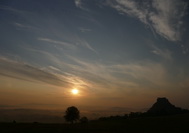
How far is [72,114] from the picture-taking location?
4232 inches

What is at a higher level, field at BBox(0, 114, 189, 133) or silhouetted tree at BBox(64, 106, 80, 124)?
silhouetted tree at BBox(64, 106, 80, 124)

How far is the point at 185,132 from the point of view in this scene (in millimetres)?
44781

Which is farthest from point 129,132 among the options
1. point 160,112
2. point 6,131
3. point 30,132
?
point 160,112

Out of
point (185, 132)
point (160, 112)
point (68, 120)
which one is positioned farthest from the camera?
point (160, 112)

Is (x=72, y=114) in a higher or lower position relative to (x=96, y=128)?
higher

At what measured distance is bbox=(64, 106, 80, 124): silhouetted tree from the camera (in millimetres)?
107562

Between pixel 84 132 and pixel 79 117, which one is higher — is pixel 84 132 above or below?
below

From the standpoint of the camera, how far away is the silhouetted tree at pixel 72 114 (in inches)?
4235

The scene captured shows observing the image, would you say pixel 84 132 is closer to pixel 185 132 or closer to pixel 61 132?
pixel 61 132

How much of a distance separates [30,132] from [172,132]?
99.1 feet

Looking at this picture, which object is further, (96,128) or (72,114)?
(72,114)

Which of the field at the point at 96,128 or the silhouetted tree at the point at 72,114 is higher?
the silhouetted tree at the point at 72,114

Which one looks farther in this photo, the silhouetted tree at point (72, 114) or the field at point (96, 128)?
the silhouetted tree at point (72, 114)

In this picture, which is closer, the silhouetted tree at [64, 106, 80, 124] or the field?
the field
